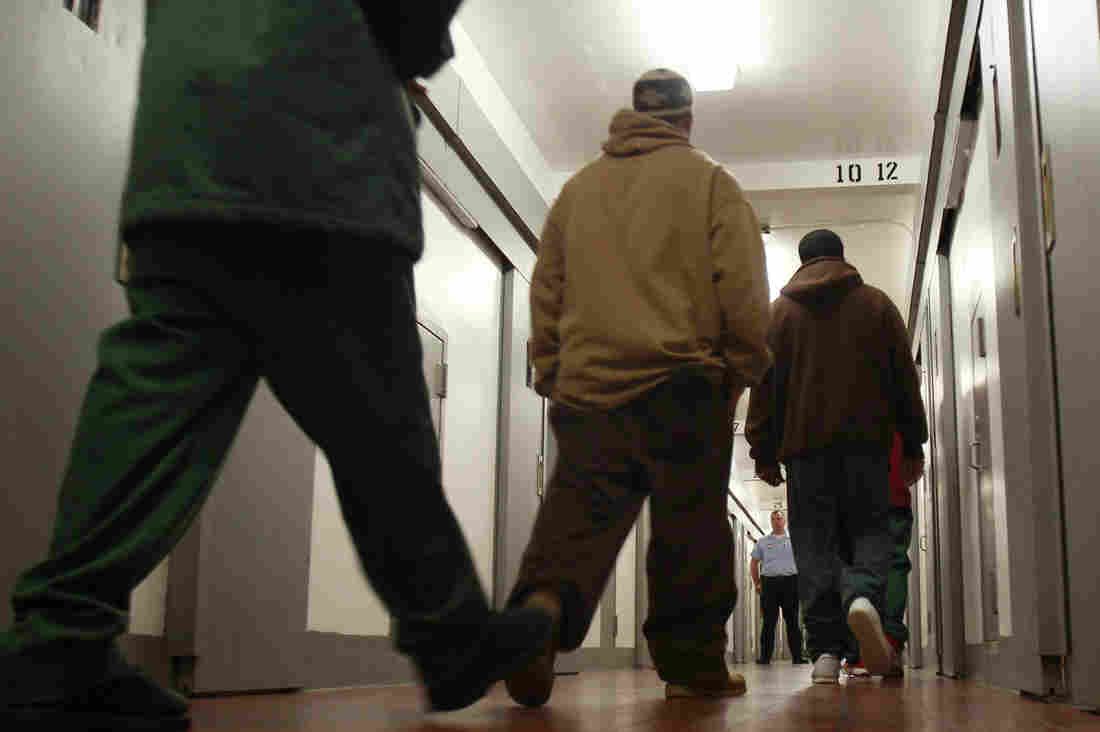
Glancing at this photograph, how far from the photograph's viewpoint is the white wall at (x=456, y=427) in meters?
4.13

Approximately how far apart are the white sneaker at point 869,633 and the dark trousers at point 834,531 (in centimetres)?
9

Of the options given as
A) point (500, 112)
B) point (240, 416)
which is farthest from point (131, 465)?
point (500, 112)

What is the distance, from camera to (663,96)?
298 centimetres

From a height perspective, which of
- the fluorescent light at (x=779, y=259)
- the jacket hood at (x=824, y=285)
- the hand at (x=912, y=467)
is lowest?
the hand at (x=912, y=467)

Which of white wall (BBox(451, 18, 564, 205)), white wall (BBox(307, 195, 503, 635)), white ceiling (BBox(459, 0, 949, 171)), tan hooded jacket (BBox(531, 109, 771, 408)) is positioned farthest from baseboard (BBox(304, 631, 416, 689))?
white ceiling (BBox(459, 0, 949, 171))

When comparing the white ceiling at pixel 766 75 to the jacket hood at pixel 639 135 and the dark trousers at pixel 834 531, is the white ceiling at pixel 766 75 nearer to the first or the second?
the dark trousers at pixel 834 531

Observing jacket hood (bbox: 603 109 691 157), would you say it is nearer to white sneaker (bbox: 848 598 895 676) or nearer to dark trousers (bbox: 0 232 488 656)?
dark trousers (bbox: 0 232 488 656)

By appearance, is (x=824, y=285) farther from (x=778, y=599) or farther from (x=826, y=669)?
(x=778, y=599)

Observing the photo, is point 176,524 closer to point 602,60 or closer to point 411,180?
point 411,180

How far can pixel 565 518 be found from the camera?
2592mm

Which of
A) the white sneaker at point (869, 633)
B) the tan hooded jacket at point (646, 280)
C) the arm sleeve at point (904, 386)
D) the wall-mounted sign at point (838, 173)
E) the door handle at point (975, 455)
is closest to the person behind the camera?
the tan hooded jacket at point (646, 280)

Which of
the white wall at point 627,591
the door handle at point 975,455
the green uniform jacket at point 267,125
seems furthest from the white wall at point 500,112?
the green uniform jacket at point 267,125

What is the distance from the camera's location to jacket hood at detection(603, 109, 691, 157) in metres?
2.93

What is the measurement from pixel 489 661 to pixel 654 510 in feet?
4.14
